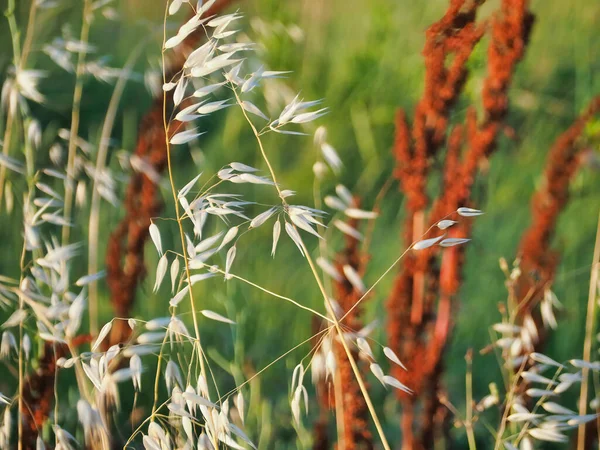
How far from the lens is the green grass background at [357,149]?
1.05 m

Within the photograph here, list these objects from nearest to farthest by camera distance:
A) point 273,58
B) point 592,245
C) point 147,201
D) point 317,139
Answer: point 317,139
point 147,201
point 592,245
point 273,58

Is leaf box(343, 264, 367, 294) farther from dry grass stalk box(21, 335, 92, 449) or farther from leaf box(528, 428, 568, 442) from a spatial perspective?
dry grass stalk box(21, 335, 92, 449)

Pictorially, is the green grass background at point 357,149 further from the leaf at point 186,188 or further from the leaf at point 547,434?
the leaf at point 186,188

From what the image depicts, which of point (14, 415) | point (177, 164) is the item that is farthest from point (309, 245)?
point (14, 415)

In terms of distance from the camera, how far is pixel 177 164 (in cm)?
118

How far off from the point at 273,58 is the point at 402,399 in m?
0.61

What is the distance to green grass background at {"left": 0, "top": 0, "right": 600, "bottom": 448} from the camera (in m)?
1.05

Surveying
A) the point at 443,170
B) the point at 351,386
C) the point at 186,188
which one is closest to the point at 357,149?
the point at 443,170

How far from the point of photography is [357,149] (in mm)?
1176

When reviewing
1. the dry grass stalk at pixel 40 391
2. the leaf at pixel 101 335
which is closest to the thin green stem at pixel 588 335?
the leaf at pixel 101 335

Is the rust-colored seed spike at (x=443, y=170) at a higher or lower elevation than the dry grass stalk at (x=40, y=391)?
higher

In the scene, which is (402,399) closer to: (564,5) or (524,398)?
(524,398)

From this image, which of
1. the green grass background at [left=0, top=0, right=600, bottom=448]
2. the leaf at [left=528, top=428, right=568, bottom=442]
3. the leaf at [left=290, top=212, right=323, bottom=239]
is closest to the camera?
the leaf at [left=290, top=212, right=323, bottom=239]

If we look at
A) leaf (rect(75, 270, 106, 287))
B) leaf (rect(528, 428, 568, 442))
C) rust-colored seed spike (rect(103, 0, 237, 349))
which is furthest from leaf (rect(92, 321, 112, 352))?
leaf (rect(528, 428, 568, 442))
